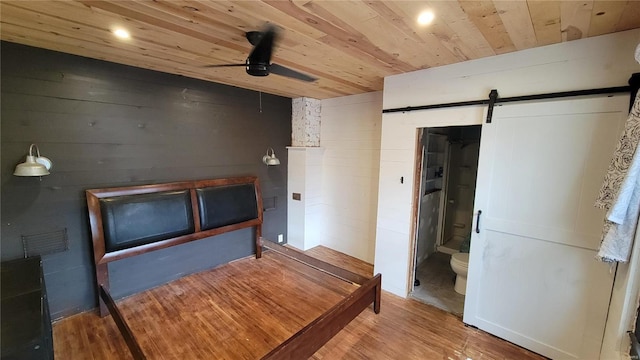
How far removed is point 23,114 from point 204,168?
1.66 meters

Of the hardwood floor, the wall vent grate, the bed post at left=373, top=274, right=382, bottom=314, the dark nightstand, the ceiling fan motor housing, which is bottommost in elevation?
the hardwood floor

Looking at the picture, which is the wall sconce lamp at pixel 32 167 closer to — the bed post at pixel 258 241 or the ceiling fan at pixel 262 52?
the ceiling fan at pixel 262 52

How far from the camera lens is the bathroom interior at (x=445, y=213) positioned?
3.12 meters

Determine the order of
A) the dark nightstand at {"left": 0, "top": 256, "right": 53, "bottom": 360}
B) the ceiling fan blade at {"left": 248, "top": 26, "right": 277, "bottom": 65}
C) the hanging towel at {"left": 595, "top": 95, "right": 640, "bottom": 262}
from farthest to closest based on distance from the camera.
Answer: the ceiling fan blade at {"left": 248, "top": 26, "right": 277, "bottom": 65} → the hanging towel at {"left": 595, "top": 95, "right": 640, "bottom": 262} → the dark nightstand at {"left": 0, "top": 256, "right": 53, "bottom": 360}

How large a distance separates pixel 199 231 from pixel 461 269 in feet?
10.5

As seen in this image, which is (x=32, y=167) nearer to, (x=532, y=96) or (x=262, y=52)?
(x=262, y=52)

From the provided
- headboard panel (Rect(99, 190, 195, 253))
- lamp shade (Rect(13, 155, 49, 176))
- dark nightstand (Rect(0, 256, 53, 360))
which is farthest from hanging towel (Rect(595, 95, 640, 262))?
lamp shade (Rect(13, 155, 49, 176))

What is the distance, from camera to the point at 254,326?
2471 millimetres

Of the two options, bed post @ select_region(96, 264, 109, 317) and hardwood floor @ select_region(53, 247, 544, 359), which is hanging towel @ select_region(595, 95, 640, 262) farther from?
bed post @ select_region(96, 264, 109, 317)

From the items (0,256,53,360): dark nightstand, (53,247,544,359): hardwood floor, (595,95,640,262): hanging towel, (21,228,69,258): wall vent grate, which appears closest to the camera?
(0,256,53,360): dark nightstand

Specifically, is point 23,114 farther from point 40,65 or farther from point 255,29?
point 255,29

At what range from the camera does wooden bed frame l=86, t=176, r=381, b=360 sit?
1875 millimetres

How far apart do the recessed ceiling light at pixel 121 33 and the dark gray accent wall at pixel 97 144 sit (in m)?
0.91

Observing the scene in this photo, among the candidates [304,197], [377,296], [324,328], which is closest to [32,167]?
[324,328]
